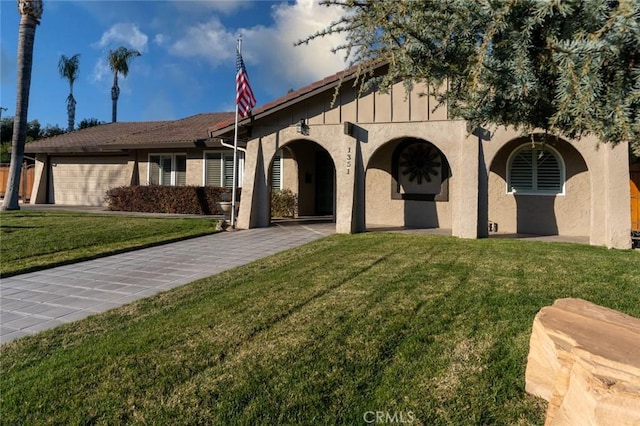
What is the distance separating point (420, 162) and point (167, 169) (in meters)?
11.3

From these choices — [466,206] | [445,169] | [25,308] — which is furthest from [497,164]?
[25,308]

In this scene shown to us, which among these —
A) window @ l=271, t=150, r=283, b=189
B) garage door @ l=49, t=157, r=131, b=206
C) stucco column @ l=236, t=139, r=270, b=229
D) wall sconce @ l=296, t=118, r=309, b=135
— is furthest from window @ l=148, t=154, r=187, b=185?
wall sconce @ l=296, t=118, r=309, b=135

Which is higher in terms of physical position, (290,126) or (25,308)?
(290,126)

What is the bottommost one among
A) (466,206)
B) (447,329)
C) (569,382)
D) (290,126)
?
(447,329)

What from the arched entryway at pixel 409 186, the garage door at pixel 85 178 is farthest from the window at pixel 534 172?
the garage door at pixel 85 178

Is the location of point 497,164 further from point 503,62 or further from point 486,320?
point 503,62

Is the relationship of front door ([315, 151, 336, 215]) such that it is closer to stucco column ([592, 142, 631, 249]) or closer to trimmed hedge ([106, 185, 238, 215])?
trimmed hedge ([106, 185, 238, 215])

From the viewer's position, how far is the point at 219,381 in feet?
9.54

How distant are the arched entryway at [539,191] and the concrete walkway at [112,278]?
226 inches

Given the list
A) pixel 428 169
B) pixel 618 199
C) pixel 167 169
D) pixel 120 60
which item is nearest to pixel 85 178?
pixel 167 169

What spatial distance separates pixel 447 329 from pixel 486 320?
1.63 ft

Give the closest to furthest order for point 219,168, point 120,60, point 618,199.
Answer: point 618,199, point 219,168, point 120,60

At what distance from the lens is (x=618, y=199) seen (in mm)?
8461

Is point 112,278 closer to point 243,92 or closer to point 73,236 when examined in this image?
point 73,236
